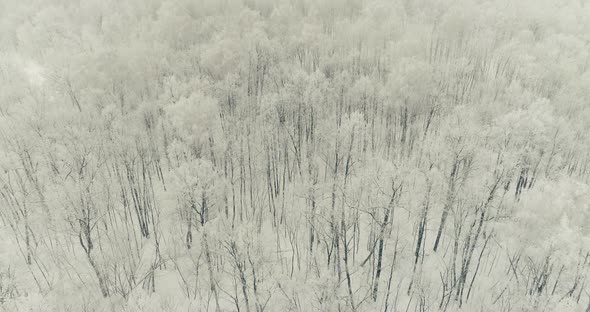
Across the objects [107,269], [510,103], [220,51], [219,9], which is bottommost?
[107,269]

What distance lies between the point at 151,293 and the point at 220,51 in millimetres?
28463

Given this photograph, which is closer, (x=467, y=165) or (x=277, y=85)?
(x=467, y=165)

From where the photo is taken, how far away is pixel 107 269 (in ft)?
102

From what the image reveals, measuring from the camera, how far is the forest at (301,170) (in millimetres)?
29719

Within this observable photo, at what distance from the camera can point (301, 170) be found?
4303 centimetres

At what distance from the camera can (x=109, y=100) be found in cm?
4219

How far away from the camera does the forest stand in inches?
1170

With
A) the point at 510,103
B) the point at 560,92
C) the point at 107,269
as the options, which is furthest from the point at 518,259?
the point at 107,269

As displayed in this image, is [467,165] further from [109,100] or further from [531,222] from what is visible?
[109,100]

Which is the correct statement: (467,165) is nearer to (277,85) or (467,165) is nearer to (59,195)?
(277,85)

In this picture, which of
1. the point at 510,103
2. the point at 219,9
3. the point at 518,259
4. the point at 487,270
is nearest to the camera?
the point at 518,259

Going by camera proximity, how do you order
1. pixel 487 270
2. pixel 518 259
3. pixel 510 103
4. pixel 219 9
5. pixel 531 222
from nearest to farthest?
1. pixel 531 222
2. pixel 518 259
3. pixel 487 270
4. pixel 510 103
5. pixel 219 9

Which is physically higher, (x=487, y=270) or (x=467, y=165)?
(x=467, y=165)

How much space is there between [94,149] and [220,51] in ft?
61.8
